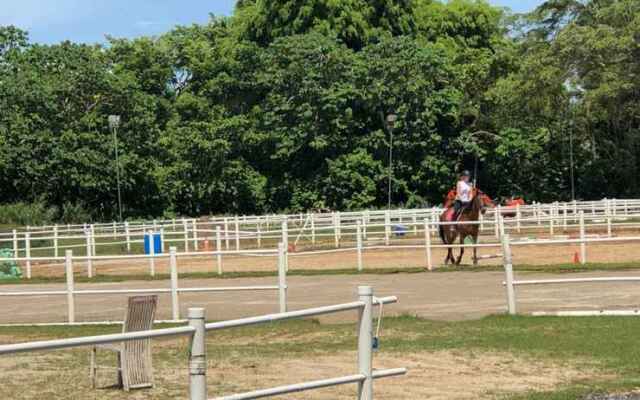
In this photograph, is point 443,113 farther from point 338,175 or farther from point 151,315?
point 151,315

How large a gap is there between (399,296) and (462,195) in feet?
24.0

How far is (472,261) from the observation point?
28.0 metres

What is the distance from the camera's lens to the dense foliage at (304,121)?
5884 centimetres

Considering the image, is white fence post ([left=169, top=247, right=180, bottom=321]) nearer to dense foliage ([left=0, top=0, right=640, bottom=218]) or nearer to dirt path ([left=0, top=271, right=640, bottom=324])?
dirt path ([left=0, top=271, right=640, bottom=324])

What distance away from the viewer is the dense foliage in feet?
193

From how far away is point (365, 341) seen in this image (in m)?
7.93

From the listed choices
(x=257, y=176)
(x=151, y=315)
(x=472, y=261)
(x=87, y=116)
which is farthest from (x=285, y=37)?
(x=151, y=315)

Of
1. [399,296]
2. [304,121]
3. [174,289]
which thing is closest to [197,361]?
[174,289]

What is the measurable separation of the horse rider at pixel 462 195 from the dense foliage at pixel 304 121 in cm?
2856

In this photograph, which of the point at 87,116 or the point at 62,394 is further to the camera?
the point at 87,116

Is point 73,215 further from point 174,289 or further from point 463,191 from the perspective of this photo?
point 174,289

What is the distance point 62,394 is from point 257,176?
5442 centimetres

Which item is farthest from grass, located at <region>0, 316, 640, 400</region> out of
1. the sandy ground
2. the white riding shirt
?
the sandy ground

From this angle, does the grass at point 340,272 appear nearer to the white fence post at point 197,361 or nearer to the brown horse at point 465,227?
the brown horse at point 465,227
